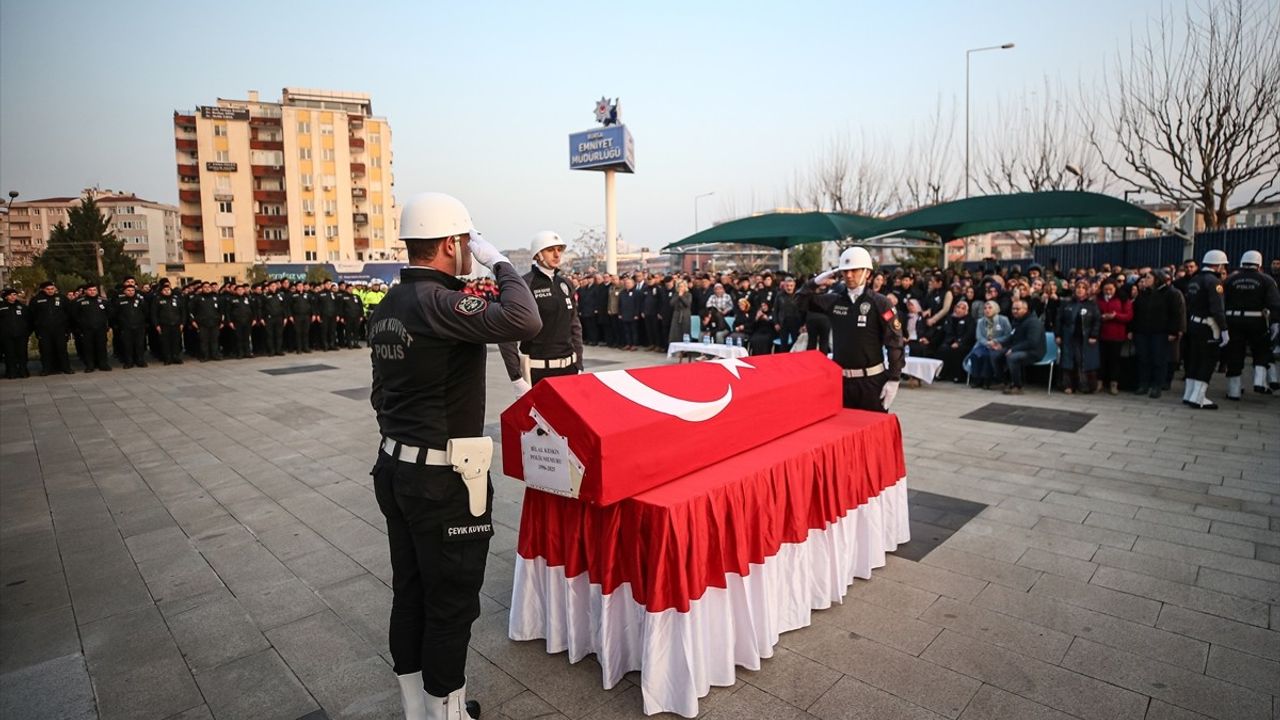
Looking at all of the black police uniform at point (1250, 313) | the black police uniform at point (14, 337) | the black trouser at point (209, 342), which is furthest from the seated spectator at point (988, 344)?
the black police uniform at point (14, 337)

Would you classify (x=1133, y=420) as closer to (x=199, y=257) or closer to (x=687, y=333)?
(x=687, y=333)

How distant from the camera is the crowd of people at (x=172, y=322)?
13602 mm

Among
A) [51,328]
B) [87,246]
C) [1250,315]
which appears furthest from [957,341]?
[87,246]

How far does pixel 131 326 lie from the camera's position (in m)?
14.7

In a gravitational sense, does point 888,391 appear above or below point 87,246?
below

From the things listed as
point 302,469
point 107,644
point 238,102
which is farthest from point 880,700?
point 238,102

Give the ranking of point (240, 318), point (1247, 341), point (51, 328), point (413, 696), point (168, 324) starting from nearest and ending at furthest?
point (413, 696), point (1247, 341), point (51, 328), point (168, 324), point (240, 318)

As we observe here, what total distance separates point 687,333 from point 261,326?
35.3ft

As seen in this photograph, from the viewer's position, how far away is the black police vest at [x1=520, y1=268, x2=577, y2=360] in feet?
18.5

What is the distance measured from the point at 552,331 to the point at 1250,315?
952cm

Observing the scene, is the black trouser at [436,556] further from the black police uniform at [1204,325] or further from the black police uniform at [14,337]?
the black police uniform at [14,337]

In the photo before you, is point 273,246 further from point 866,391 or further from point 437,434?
point 437,434

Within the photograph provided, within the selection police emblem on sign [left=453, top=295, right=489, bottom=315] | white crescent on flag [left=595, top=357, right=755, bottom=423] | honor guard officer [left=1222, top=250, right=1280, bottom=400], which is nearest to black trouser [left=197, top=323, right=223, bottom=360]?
white crescent on flag [left=595, top=357, right=755, bottom=423]

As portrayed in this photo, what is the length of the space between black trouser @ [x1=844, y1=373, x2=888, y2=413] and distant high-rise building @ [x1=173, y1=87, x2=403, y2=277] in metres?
66.9
